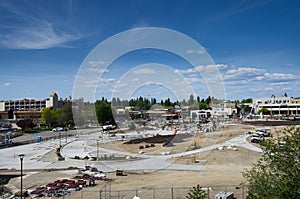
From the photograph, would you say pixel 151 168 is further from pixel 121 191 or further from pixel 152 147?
pixel 152 147

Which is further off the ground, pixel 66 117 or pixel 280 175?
pixel 66 117

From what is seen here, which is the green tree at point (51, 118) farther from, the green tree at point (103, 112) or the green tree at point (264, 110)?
the green tree at point (264, 110)

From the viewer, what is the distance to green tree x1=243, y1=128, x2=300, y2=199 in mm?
11758

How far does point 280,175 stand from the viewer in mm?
12570

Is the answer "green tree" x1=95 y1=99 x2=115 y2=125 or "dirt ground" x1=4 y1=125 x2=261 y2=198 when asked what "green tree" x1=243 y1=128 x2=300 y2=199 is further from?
"green tree" x1=95 y1=99 x2=115 y2=125

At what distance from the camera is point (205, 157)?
3722cm

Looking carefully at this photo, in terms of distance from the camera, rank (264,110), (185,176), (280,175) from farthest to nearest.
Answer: (264,110) < (185,176) < (280,175)

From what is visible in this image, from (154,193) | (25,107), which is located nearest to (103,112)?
(25,107)

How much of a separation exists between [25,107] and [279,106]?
118208 millimetres

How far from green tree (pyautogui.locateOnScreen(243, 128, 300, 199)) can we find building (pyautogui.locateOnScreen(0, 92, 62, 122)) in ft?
397

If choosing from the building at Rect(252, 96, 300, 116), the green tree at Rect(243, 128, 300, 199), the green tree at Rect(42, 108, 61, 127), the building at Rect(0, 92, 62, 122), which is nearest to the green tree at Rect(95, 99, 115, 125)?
the green tree at Rect(42, 108, 61, 127)

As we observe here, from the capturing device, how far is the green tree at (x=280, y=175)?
38.6 feet

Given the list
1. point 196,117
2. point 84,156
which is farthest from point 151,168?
point 196,117

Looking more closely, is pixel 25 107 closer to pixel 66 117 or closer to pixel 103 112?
pixel 66 117
